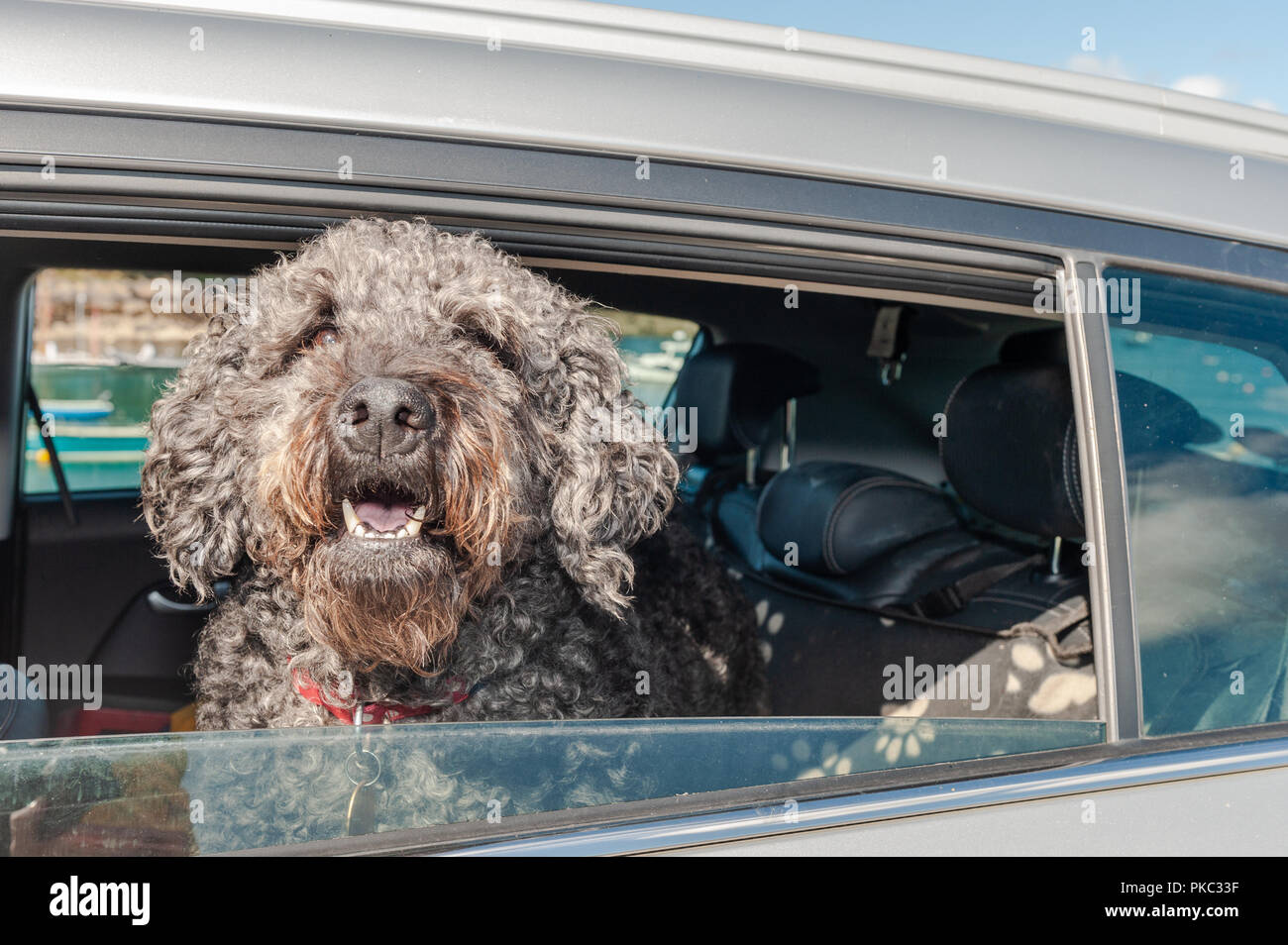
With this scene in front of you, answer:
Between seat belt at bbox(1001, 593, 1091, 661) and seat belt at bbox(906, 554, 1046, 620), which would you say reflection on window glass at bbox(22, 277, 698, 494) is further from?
seat belt at bbox(1001, 593, 1091, 661)

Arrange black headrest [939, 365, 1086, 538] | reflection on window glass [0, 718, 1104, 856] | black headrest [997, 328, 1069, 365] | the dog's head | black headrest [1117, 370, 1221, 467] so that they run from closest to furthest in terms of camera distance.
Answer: reflection on window glass [0, 718, 1104, 856] < black headrest [1117, 370, 1221, 467] < the dog's head < black headrest [939, 365, 1086, 538] < black headrest [997, 328, 1069, 365]

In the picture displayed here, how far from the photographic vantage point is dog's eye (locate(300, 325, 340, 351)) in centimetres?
224

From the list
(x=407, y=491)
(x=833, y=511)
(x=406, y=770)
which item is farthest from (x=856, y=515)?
(x=406, y=770)

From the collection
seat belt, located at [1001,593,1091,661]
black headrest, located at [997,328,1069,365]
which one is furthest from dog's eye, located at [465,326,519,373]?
seat belt, located at [1001,593,1091,661]

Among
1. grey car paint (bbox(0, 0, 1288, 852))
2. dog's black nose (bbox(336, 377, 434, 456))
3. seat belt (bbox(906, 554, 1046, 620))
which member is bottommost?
seat belt (bbox(906, 554, 1046, 620))

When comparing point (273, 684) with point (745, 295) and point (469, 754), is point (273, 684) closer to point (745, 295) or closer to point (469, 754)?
point (469, 754)

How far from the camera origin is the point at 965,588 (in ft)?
9.57

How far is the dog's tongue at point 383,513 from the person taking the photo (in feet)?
6.70

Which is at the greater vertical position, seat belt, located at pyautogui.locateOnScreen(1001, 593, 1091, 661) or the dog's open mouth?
the dog's open mouth

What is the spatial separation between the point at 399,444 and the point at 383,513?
0.75 ft

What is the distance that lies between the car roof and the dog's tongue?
32.7 inches

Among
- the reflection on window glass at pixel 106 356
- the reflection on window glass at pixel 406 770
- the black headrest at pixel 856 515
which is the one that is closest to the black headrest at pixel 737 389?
the reflection on window glass at pixel 106 356
